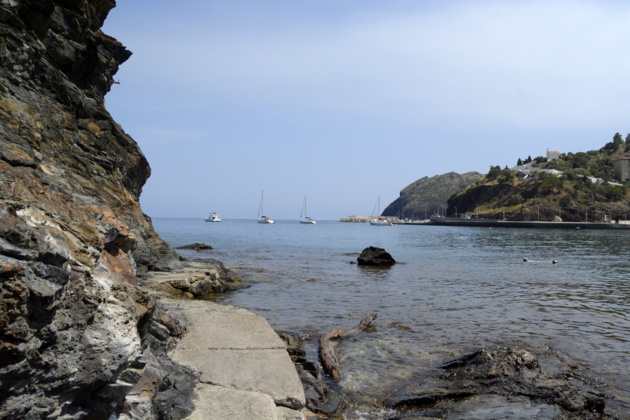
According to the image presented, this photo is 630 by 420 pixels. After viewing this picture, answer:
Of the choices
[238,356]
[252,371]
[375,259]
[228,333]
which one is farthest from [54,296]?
[375,259]

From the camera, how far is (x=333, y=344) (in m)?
9.02

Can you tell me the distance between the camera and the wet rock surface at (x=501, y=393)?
18.9ft

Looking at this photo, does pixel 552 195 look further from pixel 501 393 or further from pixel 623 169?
pixel 501 393

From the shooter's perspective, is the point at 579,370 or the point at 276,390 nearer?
the point at 276,390

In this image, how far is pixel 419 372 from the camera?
25.1 ft

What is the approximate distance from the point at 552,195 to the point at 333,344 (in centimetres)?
13539

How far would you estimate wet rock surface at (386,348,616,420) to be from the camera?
577 cm

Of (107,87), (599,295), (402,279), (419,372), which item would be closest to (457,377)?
(419,372)

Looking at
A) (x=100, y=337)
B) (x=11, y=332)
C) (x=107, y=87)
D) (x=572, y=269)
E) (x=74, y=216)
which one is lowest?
(x=572, y=269)

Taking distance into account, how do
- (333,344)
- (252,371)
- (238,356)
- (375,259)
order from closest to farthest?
(252,371) < (238,356) < (333,344) < (375,259)

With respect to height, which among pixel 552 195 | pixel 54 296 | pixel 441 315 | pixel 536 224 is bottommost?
pixel 441 315

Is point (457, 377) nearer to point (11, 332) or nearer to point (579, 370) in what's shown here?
point (579, 370)

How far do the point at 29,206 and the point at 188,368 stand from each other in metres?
2.85

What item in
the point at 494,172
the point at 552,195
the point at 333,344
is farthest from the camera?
the point at 494,172
